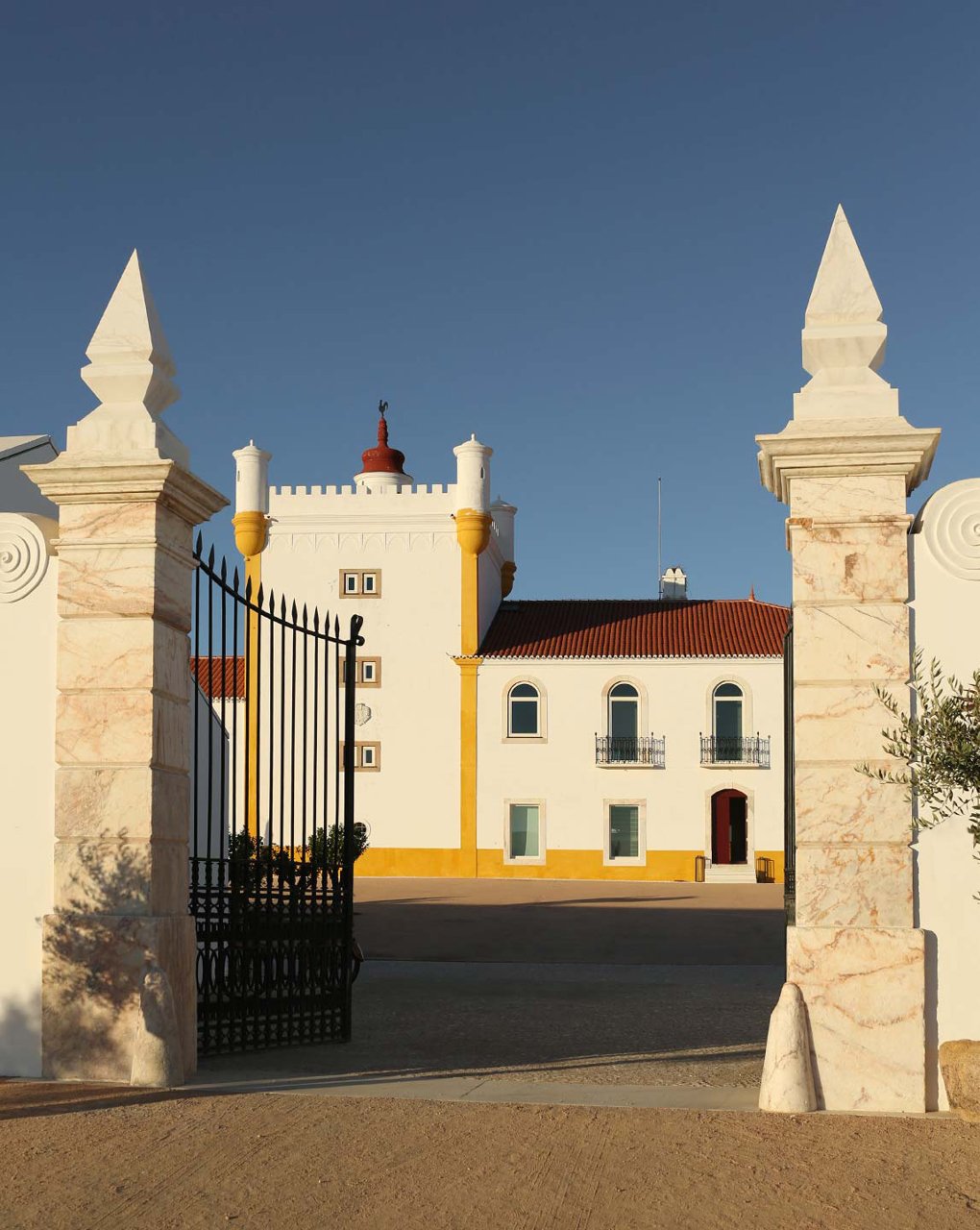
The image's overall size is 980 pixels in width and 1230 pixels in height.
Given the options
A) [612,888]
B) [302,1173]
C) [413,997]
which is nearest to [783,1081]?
[302,1173]

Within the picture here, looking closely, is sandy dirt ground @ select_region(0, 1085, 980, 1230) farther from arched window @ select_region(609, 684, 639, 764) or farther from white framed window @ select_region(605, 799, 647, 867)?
arched window @ select_region(609, 684, 639, 764)

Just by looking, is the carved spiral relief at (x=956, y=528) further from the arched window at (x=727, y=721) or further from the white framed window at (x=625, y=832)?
the white framed window at (x=625, y=832)

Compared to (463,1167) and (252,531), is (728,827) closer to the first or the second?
(252,531)

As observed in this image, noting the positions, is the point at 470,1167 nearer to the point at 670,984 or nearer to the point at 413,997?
the point at 413,997

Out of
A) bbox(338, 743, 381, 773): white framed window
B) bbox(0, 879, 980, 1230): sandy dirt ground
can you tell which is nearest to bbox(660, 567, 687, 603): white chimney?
bbox(338, 743, 381, 773): white framed window

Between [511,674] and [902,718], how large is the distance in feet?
97.7

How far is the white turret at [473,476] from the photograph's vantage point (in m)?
37.5

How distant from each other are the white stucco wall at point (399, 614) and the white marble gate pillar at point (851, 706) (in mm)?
29556

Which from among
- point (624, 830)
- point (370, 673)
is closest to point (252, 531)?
point (370, 673)

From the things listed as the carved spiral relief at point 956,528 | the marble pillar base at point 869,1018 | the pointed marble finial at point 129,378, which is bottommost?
the marble pillar base at point 869,1018

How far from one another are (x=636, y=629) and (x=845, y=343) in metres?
31.1

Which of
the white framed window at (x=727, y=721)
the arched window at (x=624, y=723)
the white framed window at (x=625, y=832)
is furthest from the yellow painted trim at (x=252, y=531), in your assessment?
the white framed window at (x=727, y=721)

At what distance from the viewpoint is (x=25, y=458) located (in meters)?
21.0

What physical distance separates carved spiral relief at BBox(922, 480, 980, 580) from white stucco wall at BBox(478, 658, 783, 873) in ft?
94.9
